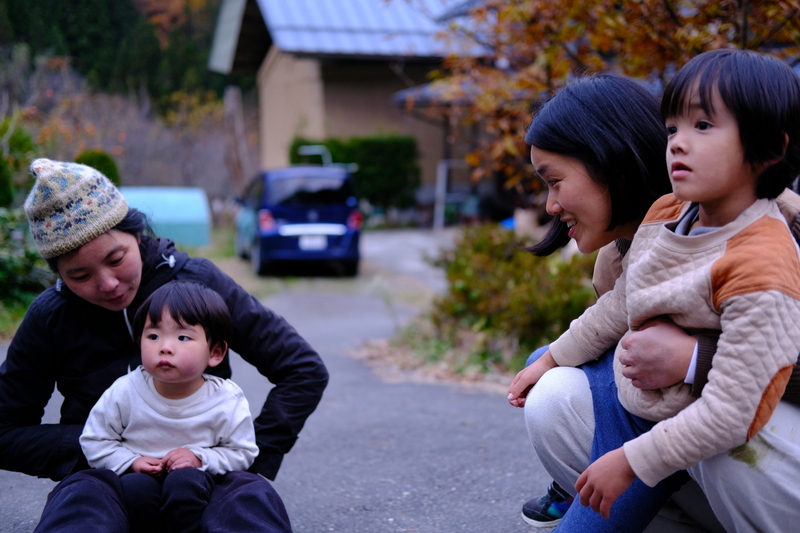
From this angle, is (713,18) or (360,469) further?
(713,18)

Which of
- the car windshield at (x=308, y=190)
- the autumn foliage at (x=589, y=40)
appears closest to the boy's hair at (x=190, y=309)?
the autumn foliage at (x=589, y=40)

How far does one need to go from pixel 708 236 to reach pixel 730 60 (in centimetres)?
38

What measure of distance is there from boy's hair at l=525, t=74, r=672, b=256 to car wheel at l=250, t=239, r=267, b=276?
911 cm

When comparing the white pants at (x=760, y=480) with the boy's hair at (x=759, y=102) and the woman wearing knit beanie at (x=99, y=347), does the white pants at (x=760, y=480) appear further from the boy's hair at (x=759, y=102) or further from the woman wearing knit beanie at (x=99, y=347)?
the woman wearing knit beanie at (x=99, y=347)

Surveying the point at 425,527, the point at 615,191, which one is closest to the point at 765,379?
the point at 615,191

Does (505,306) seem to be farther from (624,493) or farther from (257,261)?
(257,261)

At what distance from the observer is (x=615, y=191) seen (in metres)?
2.00

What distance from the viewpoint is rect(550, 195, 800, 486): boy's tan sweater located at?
1505 millimetres

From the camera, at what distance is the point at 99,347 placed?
233 centimetres

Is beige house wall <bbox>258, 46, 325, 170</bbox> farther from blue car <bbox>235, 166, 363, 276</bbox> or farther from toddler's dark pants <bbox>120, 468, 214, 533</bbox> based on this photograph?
toddler's dark pants <bbox>120, 468, 214, 533</bbox>

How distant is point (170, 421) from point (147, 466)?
13 cm

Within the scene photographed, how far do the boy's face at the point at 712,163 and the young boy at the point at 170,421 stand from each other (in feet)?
4.38

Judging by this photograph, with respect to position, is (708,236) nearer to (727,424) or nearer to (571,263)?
(727,424)

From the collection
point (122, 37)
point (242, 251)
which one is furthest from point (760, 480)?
point (122, 37)
